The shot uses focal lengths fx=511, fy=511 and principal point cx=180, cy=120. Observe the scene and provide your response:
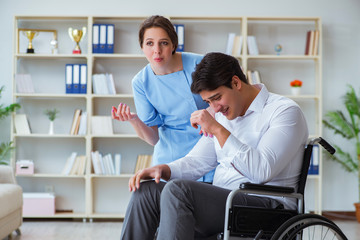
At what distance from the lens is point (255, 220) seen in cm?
180

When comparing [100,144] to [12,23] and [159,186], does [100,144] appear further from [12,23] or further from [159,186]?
[159,186]

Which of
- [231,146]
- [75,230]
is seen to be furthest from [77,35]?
[231,146]

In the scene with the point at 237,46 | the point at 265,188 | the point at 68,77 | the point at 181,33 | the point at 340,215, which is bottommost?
the point at 340,215

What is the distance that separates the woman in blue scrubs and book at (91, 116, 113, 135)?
7.92ft

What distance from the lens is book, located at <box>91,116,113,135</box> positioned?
16.3 ft

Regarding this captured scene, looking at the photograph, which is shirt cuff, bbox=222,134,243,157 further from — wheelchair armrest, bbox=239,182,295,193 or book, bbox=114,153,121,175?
book, bbox=114,153,121,175

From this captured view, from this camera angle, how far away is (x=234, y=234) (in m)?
1.78

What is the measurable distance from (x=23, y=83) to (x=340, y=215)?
3426 millimetres

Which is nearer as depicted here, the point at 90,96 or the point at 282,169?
the point at 282,169

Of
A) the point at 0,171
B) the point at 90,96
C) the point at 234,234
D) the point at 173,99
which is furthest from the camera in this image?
the point at 90,96

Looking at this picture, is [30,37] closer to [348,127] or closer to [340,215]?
[348,127]

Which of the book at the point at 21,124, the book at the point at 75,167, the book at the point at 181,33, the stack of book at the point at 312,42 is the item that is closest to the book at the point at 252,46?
the stack of book at the point at 312,42

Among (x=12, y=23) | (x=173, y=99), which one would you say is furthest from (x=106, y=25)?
(x=173, y=99)

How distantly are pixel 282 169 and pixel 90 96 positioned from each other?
332cm
